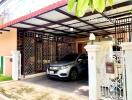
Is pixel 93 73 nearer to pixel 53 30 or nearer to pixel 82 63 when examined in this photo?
pixel 82 63

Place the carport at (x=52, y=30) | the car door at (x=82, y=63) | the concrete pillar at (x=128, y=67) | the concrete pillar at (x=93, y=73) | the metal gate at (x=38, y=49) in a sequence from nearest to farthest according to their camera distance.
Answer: the concrete pillar at (x=128, y=67), the concrete pillar at (x=93, y=73), the carport at (x=52, y=30), the car door at (x=82, y=63), the metal gate at (x=38, y=49)

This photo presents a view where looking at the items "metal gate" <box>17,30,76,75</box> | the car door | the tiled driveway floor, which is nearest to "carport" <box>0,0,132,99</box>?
"metal gate" <box>17,30,76,75</box>

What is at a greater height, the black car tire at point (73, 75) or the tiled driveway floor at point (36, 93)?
the black car tire at point (73, 75)

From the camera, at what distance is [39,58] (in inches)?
494

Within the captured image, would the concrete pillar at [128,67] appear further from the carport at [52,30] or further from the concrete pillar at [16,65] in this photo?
the concrete pillar at [16,65]

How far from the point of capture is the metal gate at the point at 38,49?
11438 mm

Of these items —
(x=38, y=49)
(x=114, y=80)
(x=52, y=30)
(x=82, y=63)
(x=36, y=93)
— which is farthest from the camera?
(x=38, y=49)

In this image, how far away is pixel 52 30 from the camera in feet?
39.8

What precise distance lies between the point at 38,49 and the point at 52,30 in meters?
1.70

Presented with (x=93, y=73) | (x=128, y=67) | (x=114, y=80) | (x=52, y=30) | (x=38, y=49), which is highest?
(x=52, y=30)

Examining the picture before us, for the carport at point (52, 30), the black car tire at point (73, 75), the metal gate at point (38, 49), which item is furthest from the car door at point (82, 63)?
the metal gate at point (38, 49)

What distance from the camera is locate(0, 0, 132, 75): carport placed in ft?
27.4

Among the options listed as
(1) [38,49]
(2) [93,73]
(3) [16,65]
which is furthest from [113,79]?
(1) [38,49]

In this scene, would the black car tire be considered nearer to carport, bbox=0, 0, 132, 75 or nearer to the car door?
the car door
